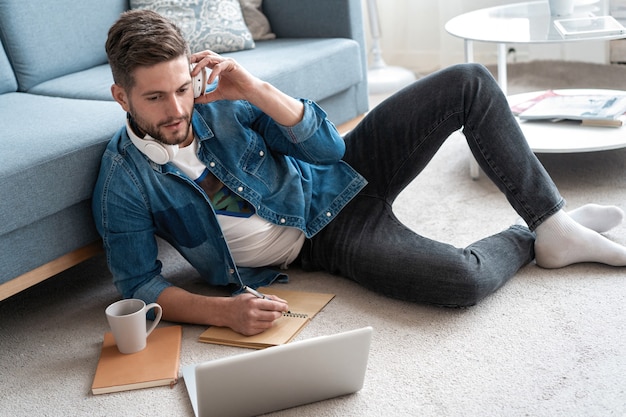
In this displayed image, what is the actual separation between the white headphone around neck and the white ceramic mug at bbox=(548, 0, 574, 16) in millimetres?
1365

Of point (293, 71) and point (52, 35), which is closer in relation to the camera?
point (293, 71)

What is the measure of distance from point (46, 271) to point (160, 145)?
45cm

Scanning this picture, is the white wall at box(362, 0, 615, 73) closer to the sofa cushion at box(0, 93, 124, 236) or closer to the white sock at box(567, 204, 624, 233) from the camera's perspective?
the white sock at box(567, 204, 624, 233)

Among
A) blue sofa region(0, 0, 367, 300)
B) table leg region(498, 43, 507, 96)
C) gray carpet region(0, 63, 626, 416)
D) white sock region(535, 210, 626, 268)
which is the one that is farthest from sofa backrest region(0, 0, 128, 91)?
white sock region(535, 210, 626, 268)

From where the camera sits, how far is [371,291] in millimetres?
1995

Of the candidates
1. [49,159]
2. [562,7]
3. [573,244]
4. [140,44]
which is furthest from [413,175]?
[562,7]

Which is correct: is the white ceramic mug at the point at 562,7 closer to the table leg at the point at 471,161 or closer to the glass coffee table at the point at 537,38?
the glass coffee table at the point at 537,38

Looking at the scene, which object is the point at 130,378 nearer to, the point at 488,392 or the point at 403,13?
the point at 488,392

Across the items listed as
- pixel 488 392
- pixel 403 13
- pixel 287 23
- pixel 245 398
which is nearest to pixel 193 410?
pixel 245 398

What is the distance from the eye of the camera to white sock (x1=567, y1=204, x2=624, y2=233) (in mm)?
2066

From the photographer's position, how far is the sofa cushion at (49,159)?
6.06 ft

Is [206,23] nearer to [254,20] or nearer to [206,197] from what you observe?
[254,20]

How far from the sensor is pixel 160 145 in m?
1.81

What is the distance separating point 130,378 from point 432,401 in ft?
2.06
